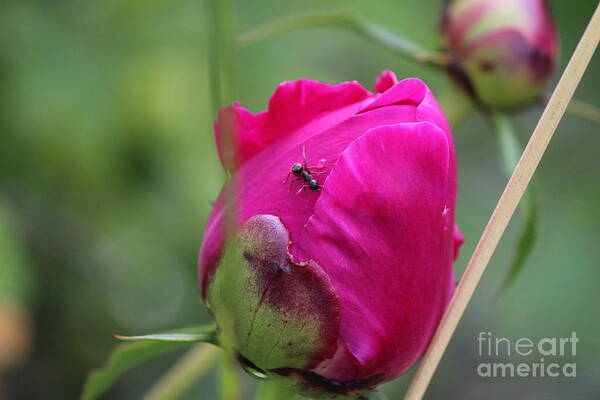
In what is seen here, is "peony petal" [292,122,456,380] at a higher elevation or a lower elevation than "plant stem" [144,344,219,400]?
higher

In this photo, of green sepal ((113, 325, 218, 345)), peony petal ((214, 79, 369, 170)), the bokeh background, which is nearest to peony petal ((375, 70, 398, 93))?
peony petal ((214, 79, 369, 170))

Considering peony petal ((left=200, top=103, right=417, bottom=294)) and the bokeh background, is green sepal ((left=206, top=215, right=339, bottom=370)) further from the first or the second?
the bokeh background

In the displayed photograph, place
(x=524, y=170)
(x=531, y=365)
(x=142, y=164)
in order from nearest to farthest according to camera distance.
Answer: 1. (x=524, y=170)
2. (x=531, y=365)
3. (x=142, y=164)

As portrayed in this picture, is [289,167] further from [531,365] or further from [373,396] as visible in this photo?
[531,365]

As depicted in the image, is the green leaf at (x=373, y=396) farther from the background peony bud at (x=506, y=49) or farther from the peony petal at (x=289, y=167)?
the background peony bud at (x=506, y=49)

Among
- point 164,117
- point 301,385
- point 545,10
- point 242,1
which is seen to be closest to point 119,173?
point 164,117

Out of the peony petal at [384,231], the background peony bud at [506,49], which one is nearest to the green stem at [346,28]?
the background peony bud at [506,49]

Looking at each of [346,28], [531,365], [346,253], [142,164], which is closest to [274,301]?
[346,253]
